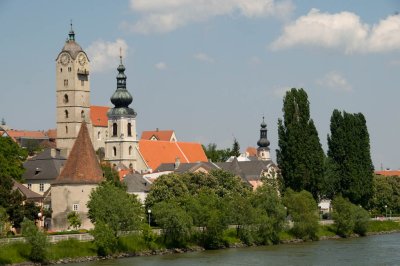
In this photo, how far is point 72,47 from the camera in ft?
411

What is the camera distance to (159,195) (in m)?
79.3

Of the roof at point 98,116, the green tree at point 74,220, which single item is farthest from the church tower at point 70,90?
the green tree at point 74,220

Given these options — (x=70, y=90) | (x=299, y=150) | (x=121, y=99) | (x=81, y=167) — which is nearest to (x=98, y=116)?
(x=70, y=90)

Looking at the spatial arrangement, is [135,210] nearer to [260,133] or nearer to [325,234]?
[325,234]

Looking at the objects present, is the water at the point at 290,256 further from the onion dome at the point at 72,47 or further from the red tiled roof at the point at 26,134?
the red tiled roof at the point at 26,134

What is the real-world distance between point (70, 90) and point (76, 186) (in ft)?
188

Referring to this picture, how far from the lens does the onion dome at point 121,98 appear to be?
117 m

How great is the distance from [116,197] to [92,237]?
307 centimetres

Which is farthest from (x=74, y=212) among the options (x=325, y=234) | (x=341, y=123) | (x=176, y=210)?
(x=341, y=123)

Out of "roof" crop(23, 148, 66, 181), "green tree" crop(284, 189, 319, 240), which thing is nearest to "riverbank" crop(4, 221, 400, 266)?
"green tree" crop(284, 189, 319, 240)

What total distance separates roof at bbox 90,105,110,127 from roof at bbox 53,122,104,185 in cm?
6286

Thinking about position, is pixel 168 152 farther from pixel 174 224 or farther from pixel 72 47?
pixel 174 224

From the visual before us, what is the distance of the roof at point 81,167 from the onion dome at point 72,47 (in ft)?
182

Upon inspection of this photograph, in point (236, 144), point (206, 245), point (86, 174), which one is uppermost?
point (236, 144)
